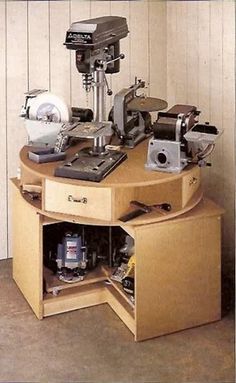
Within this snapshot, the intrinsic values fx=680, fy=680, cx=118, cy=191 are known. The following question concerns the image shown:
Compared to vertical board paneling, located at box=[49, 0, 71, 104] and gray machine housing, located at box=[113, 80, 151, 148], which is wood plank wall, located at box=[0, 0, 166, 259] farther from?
gray machine housing, located at box=[113, 80, 151, 148]

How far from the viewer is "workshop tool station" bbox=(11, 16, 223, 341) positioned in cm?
283

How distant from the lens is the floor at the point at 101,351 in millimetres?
2717

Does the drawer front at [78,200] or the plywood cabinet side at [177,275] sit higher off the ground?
the drawer front at [78,200]

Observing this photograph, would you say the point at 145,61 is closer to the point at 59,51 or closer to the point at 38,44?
the point at 59,51

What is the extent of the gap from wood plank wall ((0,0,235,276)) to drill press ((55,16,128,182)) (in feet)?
1.64

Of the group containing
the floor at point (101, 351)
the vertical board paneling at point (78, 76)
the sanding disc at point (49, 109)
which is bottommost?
the floor at point (101, 351)

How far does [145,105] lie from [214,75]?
440mm

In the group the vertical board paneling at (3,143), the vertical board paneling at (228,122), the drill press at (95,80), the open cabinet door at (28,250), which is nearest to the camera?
the drill press at (95,80)

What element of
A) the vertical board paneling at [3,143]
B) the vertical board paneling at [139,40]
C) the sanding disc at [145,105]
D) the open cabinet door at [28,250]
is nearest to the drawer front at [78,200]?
the open cabinet door at [28,250]

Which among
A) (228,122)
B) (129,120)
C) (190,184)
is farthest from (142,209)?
(228,122)

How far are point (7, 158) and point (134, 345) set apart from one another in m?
1.29

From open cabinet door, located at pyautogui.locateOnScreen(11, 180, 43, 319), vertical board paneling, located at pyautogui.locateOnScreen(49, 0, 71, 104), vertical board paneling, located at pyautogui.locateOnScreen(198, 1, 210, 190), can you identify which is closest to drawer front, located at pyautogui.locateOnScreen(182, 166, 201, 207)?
vertical board paneling, located at pyautogui.locateOnScreen(198, 1, 210, 190)

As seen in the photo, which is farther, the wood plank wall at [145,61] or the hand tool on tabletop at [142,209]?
the wood plank wall at [145,61]

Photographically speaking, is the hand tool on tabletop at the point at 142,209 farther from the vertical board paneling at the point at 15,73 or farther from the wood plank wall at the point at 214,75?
the vertical board paneling at the point at 15,73
